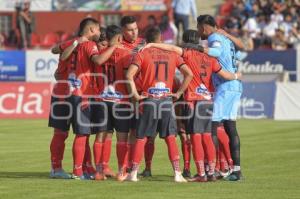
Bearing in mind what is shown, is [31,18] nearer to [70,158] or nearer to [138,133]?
[70,158]

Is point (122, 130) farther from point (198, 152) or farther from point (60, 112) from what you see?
point (198, 152)

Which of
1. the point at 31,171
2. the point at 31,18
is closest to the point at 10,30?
the point at 31,18

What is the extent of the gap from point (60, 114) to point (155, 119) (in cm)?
168

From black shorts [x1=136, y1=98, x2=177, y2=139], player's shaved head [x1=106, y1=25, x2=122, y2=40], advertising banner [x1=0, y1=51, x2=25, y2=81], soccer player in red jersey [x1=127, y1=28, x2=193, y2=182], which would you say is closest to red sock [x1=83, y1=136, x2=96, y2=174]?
soccer player in red jersey [x1=127, y1=28, x2=193, y2=182]

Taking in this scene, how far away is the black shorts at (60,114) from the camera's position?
619 inches

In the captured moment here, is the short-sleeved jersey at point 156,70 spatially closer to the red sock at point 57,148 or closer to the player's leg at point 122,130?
the player's leg at point 122,130

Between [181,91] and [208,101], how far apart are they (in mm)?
644

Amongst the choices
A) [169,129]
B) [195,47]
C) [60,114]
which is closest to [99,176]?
[60,114]

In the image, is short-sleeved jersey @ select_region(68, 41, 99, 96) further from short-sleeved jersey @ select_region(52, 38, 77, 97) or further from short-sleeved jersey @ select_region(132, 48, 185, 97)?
short-sleeved jersey @ select_region(132, 48, 185, 97)

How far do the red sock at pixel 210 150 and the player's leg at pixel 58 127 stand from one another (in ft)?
7.14

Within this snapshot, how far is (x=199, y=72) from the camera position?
15.4m

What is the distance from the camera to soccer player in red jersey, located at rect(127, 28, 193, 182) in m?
14.9

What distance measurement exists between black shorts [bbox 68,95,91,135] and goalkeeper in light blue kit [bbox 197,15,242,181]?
199cm

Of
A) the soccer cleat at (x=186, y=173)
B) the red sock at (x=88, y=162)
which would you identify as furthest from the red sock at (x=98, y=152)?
the soccer cleat at (x=186, y=173)
